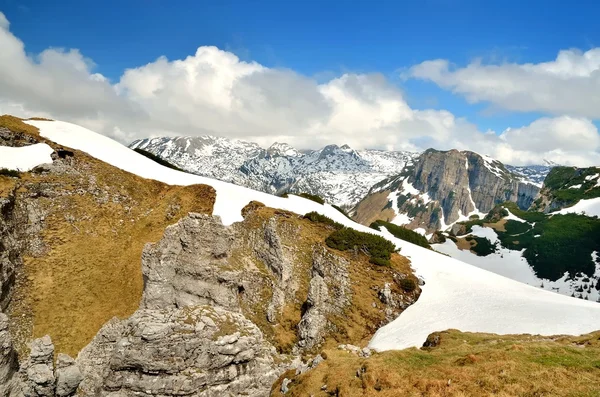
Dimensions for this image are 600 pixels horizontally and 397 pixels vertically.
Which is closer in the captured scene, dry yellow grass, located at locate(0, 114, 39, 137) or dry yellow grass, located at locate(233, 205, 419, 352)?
dry yellow grass, located at locate(233, 205, 419, 352)

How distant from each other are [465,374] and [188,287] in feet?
96.8

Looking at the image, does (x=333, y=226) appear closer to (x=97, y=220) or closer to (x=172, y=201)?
(x=172, y=201)

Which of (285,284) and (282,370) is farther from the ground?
(285,284)

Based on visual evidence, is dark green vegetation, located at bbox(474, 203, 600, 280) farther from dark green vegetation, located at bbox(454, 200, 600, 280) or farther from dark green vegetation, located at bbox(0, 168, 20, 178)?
dark green vegetation, located at bbox(0, 168, 20, 178)

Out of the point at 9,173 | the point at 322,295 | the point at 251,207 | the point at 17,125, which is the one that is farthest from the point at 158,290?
the point at 17,125

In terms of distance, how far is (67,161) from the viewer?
4731 cm

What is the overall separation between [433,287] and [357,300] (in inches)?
477

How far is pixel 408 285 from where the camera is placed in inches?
1896

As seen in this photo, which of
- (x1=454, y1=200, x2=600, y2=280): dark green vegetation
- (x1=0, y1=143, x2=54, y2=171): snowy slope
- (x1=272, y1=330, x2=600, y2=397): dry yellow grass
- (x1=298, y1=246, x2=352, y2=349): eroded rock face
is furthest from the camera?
(x1=454, y1=200, x2=600, y2=280): dark green vegetation

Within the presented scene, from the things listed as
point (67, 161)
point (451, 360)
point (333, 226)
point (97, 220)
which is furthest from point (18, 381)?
point (333, 226)

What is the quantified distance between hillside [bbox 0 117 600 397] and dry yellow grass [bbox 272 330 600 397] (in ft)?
14.1

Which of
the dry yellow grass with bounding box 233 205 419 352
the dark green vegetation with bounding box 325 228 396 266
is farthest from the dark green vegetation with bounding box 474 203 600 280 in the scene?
the dry yellow grass with bounding box 233 205 419 352

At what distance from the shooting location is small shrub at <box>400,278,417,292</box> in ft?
158

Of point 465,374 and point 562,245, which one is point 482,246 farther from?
point 465,374
